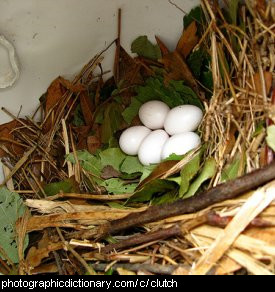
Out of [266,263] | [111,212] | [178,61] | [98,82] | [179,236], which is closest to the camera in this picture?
[266,263]

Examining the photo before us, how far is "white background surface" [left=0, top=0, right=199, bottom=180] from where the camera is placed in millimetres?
1228

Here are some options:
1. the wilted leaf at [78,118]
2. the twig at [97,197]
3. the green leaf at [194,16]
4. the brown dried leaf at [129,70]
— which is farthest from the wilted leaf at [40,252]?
the green leaf at [194,16]

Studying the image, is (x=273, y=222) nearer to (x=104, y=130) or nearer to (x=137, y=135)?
(x=137, y=135)

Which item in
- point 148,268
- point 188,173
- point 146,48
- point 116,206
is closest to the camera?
point 148,268

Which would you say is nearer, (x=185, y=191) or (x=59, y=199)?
(x=185, y=191)

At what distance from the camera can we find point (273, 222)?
3.01 feet

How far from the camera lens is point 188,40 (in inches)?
48.6

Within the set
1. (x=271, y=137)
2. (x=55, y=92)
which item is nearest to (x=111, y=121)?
(x=55, y=92)

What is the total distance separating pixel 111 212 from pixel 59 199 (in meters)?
0.17

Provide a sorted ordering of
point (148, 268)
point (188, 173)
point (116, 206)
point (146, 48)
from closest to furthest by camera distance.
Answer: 1. point (148, 268)
2. point (188, 173)
3. point (116, 206)
4. point (146, 48)

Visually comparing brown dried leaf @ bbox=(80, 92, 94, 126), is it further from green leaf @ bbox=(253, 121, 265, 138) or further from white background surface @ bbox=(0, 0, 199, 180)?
green leaf @ bbox=(253, 121, 265, 138)

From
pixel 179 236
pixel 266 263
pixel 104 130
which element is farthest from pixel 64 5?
pixel 266 263

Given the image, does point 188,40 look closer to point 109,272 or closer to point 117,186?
point 117,186

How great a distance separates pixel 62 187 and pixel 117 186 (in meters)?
0.13
